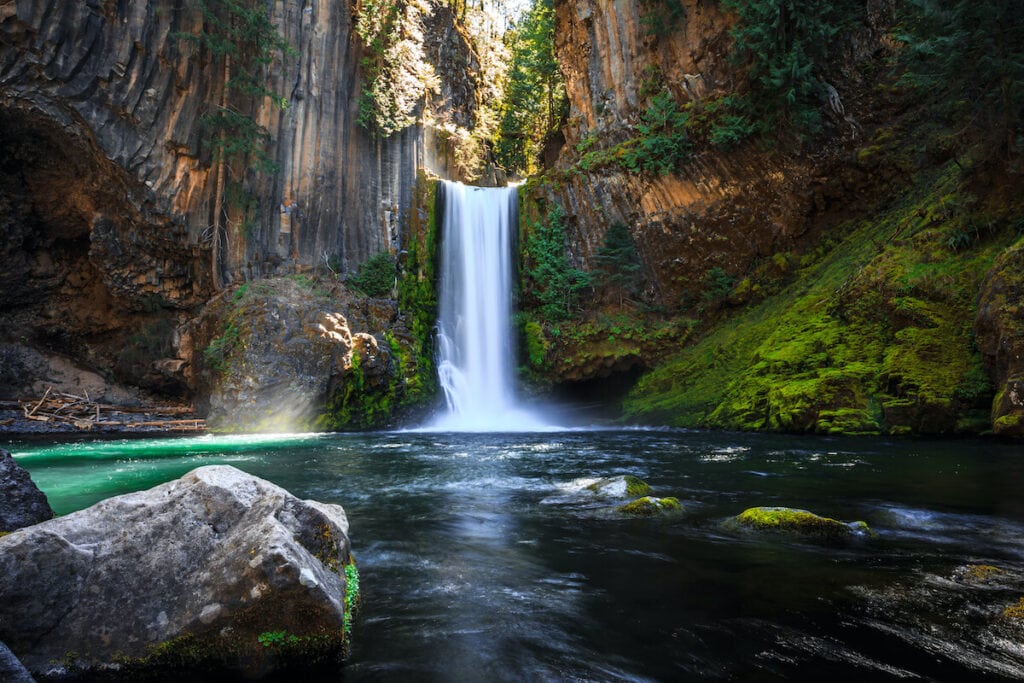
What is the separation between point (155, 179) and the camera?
18250 mm

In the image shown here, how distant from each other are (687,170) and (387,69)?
13143mm

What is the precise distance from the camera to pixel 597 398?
73.0 feet

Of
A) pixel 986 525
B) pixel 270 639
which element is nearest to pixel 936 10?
pixel 986 525

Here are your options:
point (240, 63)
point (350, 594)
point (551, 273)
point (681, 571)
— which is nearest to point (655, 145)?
point (551, 273)

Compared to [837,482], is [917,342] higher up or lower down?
higher up

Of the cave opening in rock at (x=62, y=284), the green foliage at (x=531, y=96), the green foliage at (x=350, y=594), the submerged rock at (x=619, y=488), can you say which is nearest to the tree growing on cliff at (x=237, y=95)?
the cave opening in rock at (x=62, y=284)

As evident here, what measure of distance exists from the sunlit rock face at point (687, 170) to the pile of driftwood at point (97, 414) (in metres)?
15.7

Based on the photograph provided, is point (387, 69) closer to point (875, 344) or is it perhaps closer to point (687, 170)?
point (687, 170)

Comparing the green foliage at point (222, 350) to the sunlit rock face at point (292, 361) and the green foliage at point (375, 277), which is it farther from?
the green foliage at point (375, 277)

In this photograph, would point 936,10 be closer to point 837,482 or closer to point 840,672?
point 837,482

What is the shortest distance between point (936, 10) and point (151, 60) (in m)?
21.4

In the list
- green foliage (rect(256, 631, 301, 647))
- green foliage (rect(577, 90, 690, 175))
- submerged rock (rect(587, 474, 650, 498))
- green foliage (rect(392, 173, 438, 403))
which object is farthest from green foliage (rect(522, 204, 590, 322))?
green foliage (rect(256, 631, 301, 647))

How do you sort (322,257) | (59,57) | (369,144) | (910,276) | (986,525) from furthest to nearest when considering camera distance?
1. (369,144)
2. (322,257)
3. (59,57)
4. (910,276)
5. (986,525)

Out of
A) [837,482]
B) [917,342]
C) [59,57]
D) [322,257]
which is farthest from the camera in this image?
[322,257]
